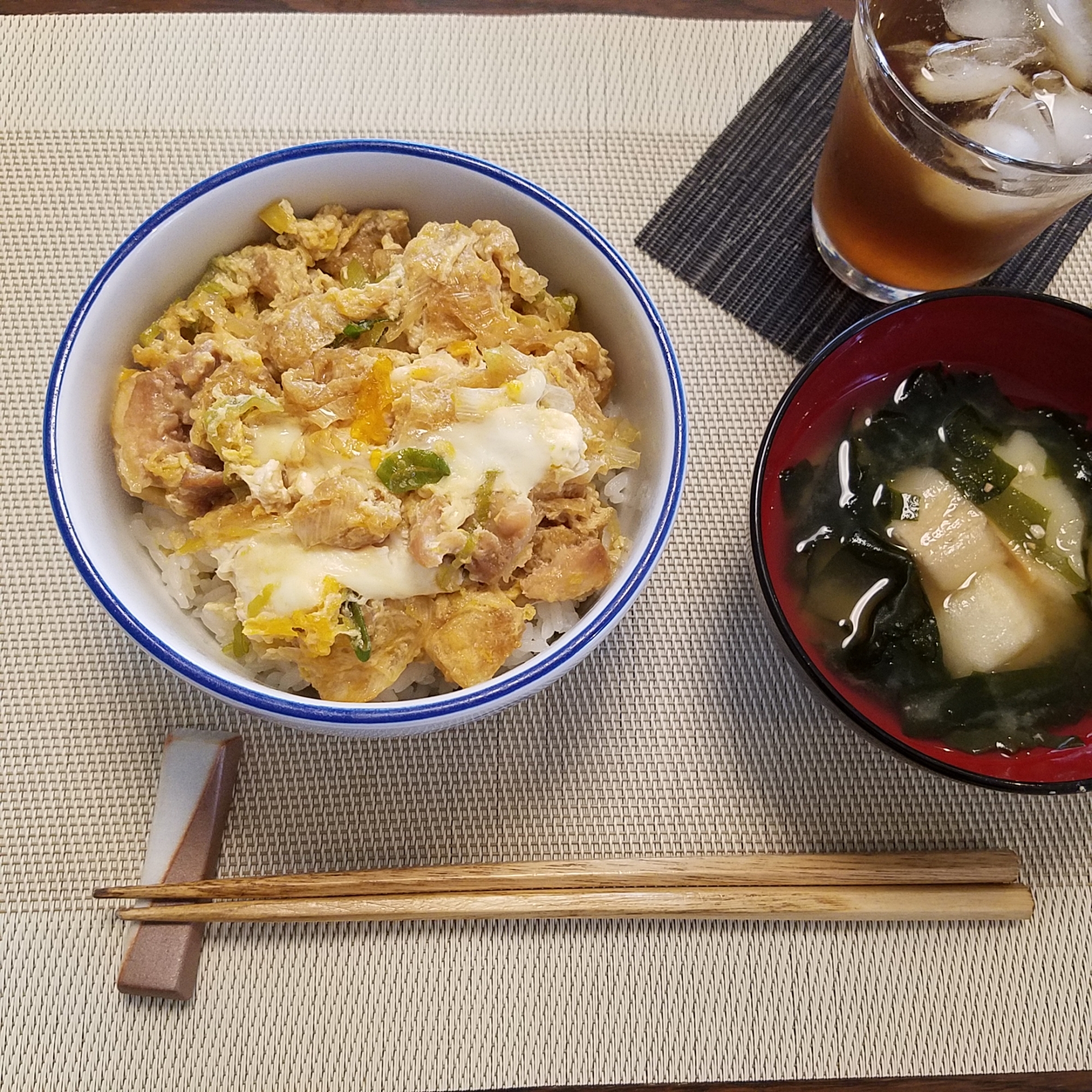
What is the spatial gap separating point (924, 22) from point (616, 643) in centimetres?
129

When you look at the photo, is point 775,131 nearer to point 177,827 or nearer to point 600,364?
point 600,364

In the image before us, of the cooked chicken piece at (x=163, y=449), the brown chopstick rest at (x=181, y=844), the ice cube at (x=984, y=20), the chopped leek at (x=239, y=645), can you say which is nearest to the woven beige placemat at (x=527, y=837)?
the brown chopstick rest at (x=181, y=844)

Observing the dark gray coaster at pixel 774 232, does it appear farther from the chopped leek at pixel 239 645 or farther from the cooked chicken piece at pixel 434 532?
the chopped leek at pixel 239 645

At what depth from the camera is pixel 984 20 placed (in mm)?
1705

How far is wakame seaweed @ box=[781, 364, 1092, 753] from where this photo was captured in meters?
1.59

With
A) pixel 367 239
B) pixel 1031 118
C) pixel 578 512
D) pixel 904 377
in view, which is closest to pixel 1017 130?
pixel 1031 118

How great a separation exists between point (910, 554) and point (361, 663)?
3.17ft

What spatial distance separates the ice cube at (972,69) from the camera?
5.46 feet

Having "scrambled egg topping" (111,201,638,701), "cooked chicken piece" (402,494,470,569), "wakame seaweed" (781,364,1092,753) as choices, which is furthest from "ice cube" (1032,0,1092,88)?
"cooked chicken piece" (402,494,470,569)

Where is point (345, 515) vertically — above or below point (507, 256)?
below

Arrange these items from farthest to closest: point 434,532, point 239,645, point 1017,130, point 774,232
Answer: point 774,232, point 1017,130, point 239,645, point 434,532

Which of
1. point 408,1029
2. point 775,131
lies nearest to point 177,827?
point 408,1029

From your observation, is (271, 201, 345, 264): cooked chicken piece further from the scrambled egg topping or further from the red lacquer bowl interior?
the red lacquer bowl interior

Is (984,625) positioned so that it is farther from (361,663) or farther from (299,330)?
(299,330)
